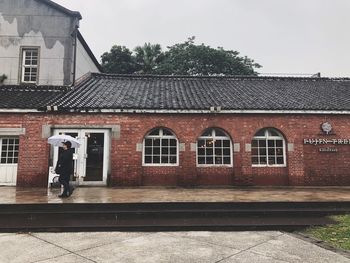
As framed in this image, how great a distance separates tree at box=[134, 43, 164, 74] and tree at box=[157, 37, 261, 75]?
2.96ft

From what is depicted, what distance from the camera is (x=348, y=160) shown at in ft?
41.4

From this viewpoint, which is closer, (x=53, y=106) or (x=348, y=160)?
(x=53, y=106)

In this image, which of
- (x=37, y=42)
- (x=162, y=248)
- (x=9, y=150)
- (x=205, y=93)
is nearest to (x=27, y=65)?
(x=37, y=42)

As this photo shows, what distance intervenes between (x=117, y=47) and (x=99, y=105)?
22814mm

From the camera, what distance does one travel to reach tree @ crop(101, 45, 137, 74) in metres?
32.5

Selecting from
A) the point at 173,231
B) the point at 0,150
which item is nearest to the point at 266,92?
the point at 173,231

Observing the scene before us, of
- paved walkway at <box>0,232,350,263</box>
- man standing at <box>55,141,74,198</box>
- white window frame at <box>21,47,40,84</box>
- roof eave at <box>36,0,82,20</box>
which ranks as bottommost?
paved walkway at <box>0,232,350,263</box>

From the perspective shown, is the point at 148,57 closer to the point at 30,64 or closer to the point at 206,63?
the point at 206,63

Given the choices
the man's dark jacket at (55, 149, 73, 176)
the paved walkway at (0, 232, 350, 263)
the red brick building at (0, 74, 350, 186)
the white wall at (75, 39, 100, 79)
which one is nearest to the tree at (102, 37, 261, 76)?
the white wall at (75, 39, 100, 79)

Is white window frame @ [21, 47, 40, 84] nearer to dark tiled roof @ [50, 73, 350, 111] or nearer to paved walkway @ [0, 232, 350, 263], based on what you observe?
dark tiled roof @ [50, 73, 350, 111]

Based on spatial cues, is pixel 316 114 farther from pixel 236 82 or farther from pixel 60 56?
pixel 60 56

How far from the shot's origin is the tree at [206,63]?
1261 inches

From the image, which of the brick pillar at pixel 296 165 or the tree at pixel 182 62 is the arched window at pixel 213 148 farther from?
the tree at pixel 182 62

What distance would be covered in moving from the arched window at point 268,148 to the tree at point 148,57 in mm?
21509
